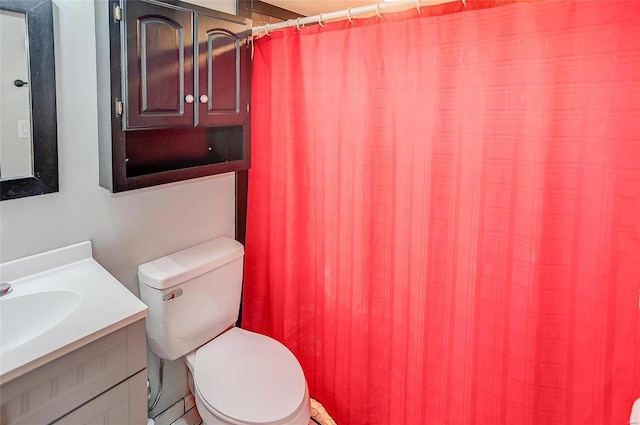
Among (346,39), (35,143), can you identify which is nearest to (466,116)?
(346,39)

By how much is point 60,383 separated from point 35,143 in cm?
72

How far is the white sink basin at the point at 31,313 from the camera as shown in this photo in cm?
122

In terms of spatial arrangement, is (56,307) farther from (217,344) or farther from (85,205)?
(217,344)

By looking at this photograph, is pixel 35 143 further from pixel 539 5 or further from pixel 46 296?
pixel 539 5

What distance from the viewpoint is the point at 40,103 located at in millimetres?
1303

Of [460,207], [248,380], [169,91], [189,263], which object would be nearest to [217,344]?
[248,380]

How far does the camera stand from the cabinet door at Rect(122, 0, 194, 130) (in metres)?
1.34

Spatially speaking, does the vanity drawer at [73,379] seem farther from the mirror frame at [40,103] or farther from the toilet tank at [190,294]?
the mirror frame at [40,103]

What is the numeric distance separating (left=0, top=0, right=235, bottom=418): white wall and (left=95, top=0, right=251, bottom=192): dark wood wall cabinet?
2.3 inches

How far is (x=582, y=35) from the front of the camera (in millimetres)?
1084

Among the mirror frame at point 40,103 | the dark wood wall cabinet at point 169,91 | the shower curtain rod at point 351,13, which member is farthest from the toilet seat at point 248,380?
the shower curtain rod at point 351,13

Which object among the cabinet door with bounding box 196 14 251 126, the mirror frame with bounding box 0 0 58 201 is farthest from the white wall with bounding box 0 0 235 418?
the cabinet door with bounding box 196 14 251 126

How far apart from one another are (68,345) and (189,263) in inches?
26.1

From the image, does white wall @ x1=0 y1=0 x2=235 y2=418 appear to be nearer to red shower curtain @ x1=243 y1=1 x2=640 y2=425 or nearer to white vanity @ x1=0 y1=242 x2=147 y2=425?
white vanity @ x1=0 y1=242 x2=147 y2=425
